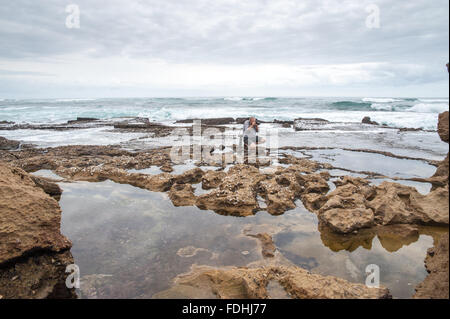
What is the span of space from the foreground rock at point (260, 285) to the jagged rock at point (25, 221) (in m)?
1.73

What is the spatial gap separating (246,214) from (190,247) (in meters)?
1.39

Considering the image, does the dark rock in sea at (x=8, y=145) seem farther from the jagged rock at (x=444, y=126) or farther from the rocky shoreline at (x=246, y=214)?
the jagged rock at (x=444, y=126)

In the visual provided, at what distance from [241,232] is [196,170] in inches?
113

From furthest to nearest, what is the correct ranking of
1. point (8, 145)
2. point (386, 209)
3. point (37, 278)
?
point (8, 145) < point (386, 209) < point (37, 278)

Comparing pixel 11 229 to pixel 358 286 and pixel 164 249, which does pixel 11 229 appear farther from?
pixel 358 286

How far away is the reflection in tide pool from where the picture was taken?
10.0 feet

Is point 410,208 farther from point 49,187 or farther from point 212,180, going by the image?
point 49,187

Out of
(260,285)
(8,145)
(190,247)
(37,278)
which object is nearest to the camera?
(260,285)

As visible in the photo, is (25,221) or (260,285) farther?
(25,221)

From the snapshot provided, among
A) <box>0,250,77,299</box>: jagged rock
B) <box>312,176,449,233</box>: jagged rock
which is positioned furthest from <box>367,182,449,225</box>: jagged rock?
<box>0,250,77,299</box>: jagged rock

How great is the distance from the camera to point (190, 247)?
146 inches

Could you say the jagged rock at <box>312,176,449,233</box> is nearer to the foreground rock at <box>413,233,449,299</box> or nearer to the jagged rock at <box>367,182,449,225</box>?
the jagged rock at <box>367,182,449,225</box>

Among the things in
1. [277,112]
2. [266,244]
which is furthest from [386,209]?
[277,112]

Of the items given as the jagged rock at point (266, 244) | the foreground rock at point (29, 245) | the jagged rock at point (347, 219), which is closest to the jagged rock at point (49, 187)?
the foreground rock at point (29, 245)
